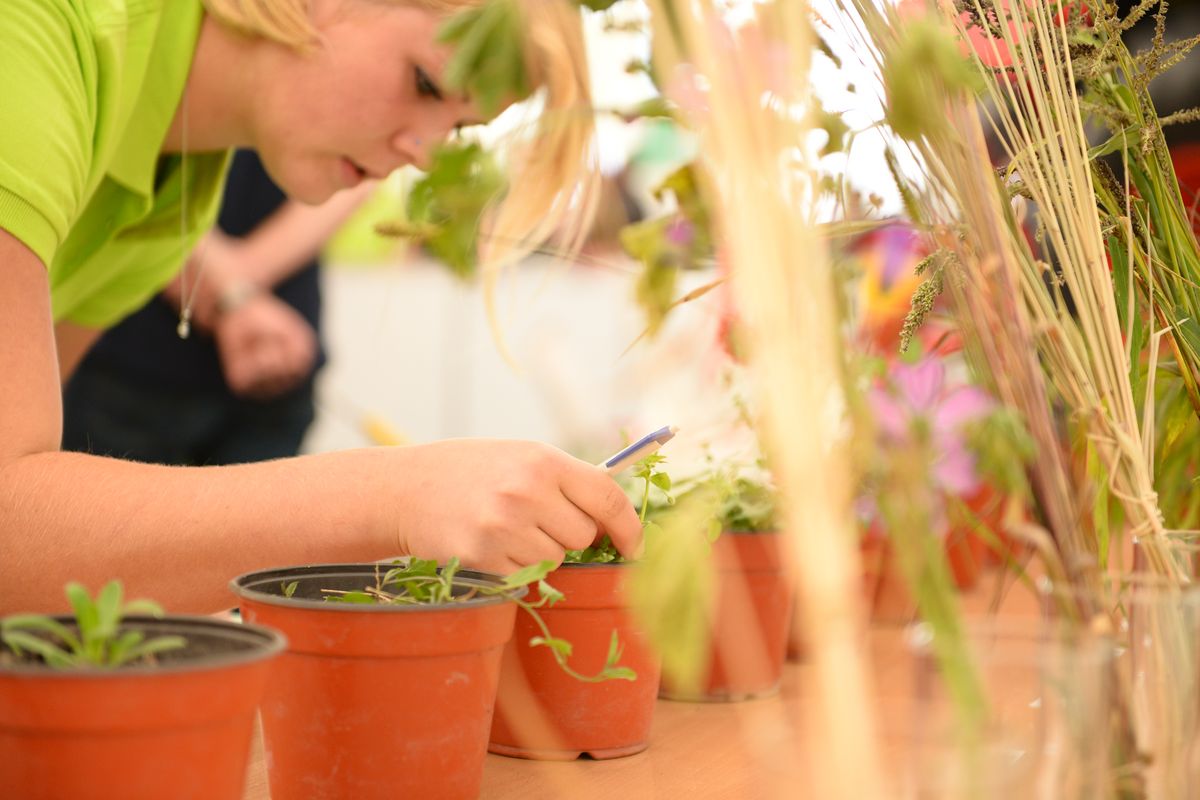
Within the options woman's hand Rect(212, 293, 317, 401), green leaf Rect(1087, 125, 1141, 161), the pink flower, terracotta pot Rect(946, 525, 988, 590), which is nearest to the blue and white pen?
the pink flower

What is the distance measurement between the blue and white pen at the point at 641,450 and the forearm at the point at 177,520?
136mm

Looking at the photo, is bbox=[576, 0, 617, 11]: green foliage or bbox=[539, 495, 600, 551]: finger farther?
bbox=[539, 495, 600, 551]: finger

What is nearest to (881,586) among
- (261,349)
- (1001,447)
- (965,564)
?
(965,564)

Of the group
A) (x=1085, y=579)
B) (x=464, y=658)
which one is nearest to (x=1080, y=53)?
(x=1085, y=579)

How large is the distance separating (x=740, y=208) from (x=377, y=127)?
0.77 m

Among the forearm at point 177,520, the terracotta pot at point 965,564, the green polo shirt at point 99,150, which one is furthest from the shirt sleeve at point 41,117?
the terracotta pot at point 965,564

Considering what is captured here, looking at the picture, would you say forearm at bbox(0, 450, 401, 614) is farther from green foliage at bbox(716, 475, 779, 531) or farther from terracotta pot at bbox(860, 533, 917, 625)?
terracotta pot at bbox(860, 533, 917, 625)

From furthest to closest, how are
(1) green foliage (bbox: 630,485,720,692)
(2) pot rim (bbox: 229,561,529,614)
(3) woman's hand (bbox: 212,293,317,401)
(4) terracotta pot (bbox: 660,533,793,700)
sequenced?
(3) woman's hand (bbox: 212,293,317,401) → (4) terracotta pot (bbox: 660,533,793,700) → (2) pot rim (bbox: 229,561,529,614) → (1) green foliage (bbox: 630,485,720,692)

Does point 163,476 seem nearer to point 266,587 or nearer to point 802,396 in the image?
point 266,587

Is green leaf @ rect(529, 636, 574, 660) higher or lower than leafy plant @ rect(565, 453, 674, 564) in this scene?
lower

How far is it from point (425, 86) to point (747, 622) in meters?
0.53

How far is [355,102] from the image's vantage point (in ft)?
3.23

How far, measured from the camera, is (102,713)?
1.19ft

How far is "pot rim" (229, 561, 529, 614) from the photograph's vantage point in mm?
517
